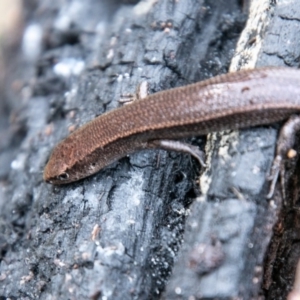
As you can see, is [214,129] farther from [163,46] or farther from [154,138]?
[163,46]

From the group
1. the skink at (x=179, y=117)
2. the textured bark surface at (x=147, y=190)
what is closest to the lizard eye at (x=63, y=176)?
the skink at (x=179, y=117)

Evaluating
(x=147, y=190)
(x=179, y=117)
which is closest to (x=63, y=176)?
(x=147, y=190)

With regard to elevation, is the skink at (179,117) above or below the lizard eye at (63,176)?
above

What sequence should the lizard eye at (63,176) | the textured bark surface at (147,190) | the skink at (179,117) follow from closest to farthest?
the textured bark surface at (147,190) < the skink at (179,117) < the lizard eye at (63,176)

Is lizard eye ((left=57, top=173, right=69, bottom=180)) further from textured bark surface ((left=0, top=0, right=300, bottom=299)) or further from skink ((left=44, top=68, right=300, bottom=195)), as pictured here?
textured bark surface ((left=0, top=0, right=300, bottom=299))

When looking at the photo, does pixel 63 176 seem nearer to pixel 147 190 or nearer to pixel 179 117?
pixel 147 190

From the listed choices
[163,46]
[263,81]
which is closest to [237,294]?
[263,81]

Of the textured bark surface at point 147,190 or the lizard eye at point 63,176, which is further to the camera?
the lizard eye at point 63,176

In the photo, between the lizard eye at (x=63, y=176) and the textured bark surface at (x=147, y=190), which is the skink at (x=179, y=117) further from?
the textured bark surface at (x=147, y=190)
